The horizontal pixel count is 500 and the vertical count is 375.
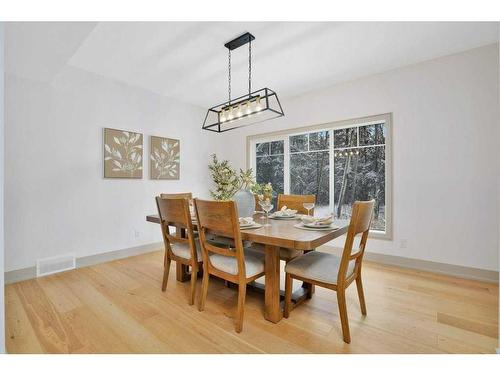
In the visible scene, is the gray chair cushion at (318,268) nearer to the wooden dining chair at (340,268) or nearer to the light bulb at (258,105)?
the wooden dining chair at (340,268)

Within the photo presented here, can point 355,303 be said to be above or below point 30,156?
below

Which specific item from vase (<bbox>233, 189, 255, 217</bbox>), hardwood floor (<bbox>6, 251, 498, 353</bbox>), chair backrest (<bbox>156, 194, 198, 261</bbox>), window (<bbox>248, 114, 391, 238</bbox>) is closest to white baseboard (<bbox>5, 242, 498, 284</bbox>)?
hardwood floor (<bbox>6, 251, 498, 353</bbox>)

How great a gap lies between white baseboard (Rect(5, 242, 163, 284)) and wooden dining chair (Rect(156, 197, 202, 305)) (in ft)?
4.55

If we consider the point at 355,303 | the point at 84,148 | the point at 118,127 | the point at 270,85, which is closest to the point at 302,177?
the point at 270,85

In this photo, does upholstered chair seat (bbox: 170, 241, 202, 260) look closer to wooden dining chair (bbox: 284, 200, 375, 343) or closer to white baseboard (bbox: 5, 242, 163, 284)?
wooden dining chair (bbox: 284, 200, 375, 343)

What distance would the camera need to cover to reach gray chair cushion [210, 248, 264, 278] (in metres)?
1.70

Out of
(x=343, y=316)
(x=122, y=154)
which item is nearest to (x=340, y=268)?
(x=343, y=316)

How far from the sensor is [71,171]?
2902 millimetres

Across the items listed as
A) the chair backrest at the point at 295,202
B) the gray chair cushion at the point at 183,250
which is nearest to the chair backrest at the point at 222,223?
the gray chair cushion at the point at 183,250

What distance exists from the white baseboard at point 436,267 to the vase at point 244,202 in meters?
2.00

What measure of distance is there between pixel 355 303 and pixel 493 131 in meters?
2.28

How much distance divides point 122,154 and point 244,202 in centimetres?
219

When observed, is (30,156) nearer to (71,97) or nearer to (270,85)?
(71,97)

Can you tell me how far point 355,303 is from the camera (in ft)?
6.64
